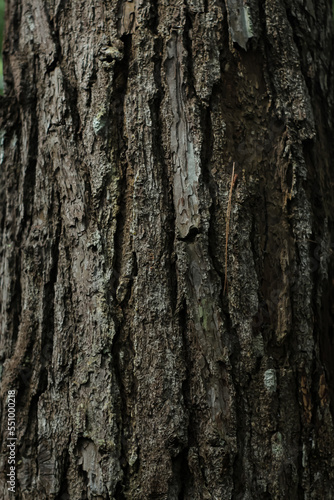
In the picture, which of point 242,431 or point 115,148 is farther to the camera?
point 115,148

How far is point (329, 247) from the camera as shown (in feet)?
5.17

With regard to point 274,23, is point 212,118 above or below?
below

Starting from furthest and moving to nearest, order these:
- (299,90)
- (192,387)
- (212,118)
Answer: (299,90) → (212,118) → (192,387)

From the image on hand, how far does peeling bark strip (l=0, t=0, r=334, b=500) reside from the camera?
132 centimetres

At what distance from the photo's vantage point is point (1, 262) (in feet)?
5.26

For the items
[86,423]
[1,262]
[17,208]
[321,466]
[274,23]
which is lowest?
[321,466]

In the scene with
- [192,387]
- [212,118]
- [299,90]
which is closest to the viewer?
[192,387]

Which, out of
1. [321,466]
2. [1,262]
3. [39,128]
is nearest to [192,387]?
[321,466]

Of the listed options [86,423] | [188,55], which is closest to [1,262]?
[86,423]

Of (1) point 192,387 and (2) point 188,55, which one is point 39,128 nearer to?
(2) point 188,55

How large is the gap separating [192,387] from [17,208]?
812 millimetres

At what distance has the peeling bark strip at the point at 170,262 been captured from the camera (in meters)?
1.32

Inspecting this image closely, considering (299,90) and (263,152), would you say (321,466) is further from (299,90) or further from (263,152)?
(299,90)

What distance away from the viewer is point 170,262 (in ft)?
4.49
